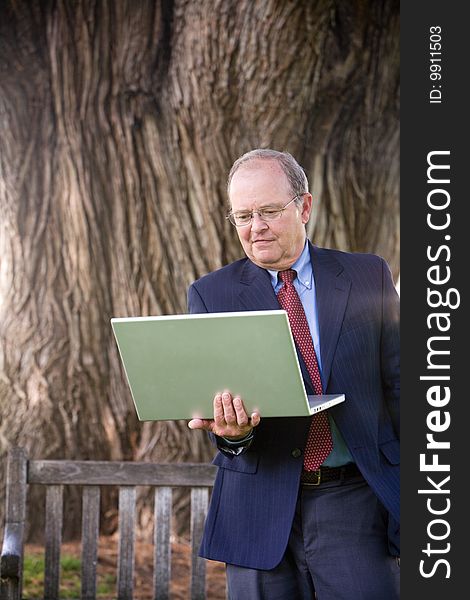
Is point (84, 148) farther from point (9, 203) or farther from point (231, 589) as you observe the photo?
point (231, 589)

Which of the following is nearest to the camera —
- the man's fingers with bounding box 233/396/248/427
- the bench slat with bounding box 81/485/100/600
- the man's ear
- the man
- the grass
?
the man's fingers with bounding box 233/396/248/427

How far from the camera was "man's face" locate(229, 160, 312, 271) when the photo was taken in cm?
262

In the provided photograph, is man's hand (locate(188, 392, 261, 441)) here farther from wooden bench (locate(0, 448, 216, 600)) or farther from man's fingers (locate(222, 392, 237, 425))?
wooden bench (locate(0, 448, 216, 600))

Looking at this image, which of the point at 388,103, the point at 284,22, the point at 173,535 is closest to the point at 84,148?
the point at 284,22

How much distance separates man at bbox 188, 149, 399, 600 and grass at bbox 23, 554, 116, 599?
2111 millimetres

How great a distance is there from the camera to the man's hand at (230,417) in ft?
7.71

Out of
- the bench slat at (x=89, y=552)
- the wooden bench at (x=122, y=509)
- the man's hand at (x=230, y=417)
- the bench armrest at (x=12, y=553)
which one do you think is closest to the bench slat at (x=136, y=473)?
the wooden bench at (x=122, y=509)

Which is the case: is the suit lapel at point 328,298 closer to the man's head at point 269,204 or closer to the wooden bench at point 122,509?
the man's head at point 269,204

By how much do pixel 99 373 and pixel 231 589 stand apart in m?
2.51

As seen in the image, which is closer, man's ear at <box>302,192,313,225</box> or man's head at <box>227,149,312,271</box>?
man's head at <box>227,149,312,271</box>

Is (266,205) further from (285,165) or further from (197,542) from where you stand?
(197,542)

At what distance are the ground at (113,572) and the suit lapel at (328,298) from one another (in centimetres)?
239

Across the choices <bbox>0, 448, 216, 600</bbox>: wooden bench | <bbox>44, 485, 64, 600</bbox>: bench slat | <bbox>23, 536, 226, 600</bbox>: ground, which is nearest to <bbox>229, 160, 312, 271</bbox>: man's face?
<bbox>0, 448, 216, 600</bbox>: wooden bench

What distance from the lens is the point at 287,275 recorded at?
2.71m
